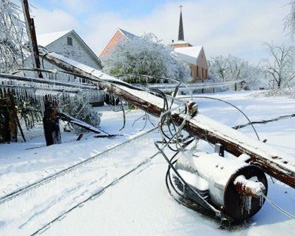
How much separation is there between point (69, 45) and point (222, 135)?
65.6 feet

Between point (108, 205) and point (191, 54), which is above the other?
point (191, 54)

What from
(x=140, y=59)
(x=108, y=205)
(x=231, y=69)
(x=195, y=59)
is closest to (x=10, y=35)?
(x=108, y=205)

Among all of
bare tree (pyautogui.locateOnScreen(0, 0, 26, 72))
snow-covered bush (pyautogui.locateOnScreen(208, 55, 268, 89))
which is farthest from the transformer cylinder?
snow-covered bush (pyautogui.locateOnScreen(208, 55, 268, 89))

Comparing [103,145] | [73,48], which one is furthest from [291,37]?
[73,48]

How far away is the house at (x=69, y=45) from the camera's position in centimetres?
1942

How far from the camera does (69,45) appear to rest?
68.2 ft

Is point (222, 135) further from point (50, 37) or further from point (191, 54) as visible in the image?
point (191, 54)

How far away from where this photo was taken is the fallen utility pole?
2.71 metres

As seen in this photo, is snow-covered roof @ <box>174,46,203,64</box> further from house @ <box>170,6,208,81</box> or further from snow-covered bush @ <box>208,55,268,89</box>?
snow-covered bush @ <box>208,55,268,89</box>

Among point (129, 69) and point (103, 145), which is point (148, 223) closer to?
point (103, 145)

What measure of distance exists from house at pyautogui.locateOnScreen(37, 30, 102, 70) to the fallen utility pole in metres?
17.0

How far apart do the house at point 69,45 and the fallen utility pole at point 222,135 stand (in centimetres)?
1699

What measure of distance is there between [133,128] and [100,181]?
5.55 meters

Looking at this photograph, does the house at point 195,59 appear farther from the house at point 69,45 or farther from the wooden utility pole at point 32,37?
the wooden utility pole at point 32,37
